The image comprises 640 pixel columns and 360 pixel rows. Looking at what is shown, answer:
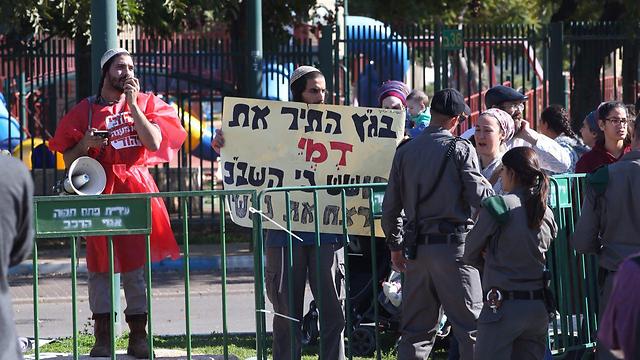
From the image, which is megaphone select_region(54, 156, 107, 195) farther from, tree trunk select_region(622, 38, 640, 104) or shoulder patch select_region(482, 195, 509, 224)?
tree trunk select_region(622, 38, 640, 104)

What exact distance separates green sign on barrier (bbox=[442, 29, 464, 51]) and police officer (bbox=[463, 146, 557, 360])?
9982 millimetres

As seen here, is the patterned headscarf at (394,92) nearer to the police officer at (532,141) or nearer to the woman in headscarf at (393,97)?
the woman in headscarf at (393,97)

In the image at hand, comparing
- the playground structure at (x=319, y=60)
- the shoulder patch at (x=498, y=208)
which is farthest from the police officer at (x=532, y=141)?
the playground structure at (x=319, y=60)

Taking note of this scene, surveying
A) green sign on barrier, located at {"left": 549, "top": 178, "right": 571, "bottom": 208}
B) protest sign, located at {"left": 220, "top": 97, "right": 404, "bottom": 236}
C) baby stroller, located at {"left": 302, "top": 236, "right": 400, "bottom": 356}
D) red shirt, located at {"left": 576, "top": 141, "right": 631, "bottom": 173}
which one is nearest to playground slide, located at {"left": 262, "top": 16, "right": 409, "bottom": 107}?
baby stroller, located at {"left": 302, "top": 236, "right": 400, "bottom": 356}

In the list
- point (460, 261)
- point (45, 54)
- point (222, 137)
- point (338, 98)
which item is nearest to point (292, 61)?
point (338, 98)

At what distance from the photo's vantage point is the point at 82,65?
1672 centimetres

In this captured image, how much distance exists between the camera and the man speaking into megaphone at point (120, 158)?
748cm

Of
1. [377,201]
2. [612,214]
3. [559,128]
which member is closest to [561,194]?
[612,214]

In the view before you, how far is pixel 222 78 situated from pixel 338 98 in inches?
63.5

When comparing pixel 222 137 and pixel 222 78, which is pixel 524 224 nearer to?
pixel 222 137

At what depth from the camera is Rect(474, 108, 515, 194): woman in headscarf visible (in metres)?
7.64

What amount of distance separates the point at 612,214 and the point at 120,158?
2.88 meters

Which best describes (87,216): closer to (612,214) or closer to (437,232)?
(437,232)

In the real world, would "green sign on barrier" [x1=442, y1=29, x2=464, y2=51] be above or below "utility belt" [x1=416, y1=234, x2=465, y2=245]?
above
